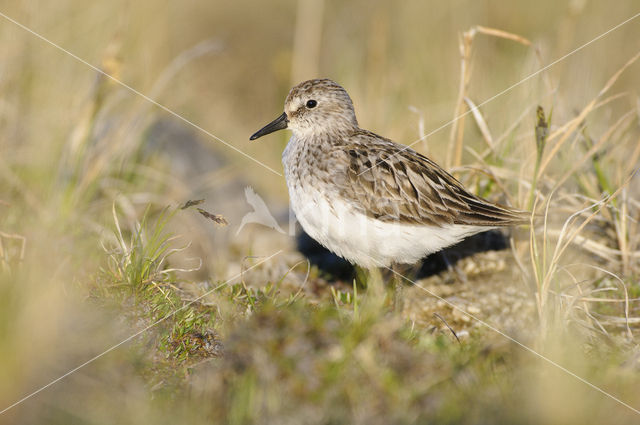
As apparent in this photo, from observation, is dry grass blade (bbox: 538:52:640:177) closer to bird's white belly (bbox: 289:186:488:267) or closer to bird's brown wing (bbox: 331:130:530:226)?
bird's brown wing (bbox: 331:130:530:226)

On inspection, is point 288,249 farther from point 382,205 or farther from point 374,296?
point 374,296

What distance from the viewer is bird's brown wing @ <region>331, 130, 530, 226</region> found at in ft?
14.7

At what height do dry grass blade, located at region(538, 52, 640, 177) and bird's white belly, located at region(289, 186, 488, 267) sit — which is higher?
dry grass blade, located at region(538, 52, 640, 177)

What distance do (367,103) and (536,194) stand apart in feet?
11.6

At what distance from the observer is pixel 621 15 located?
10.2m

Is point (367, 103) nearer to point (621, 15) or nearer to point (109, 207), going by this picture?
point (109, 207)

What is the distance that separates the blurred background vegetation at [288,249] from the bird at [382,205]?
0.38m

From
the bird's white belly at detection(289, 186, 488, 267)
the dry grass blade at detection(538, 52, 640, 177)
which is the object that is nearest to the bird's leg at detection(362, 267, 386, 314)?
the bird's white belly at detection(289, 186, 488, 267)

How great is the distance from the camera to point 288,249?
6.13m

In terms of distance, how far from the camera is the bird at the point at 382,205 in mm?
4434

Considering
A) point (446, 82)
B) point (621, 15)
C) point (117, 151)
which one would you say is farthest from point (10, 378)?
point (621, 15)

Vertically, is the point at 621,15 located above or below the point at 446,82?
above

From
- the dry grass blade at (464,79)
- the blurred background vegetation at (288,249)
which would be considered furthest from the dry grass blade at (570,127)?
the dry grass blade at (464,79)

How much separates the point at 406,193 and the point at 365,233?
47cm
